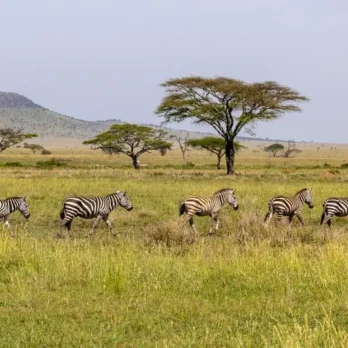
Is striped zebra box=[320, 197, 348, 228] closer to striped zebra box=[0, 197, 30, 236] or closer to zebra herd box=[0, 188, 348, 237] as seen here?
zebra herd box=[0, 188, 348, 237]

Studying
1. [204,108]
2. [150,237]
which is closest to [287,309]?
[150,237]

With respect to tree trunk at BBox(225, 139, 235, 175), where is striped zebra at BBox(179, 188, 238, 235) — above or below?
below

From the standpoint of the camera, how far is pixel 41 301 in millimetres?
6988

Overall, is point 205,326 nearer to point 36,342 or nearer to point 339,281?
point 36,342

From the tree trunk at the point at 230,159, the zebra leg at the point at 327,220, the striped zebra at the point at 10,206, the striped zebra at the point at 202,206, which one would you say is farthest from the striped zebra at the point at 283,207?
the tree trunk at the point at 230,159

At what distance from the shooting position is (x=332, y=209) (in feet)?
50.9

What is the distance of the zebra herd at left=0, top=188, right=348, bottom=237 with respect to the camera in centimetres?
1434

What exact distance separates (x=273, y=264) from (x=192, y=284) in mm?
1677

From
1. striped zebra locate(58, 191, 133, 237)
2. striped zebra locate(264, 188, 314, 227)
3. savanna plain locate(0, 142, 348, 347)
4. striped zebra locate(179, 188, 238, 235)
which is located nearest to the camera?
savanna plain locate(0, 142, 348, 347)

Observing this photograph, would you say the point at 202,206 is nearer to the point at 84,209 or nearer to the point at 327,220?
the point at 84,209

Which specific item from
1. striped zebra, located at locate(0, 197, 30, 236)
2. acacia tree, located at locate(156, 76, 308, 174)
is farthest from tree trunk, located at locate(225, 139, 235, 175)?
striped zebra, located at locate(0, 197, 30, 236)

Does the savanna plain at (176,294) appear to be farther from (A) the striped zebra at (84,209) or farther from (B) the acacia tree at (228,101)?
(B) the acacia tree at (228,101)

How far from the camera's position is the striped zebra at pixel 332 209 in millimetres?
15508

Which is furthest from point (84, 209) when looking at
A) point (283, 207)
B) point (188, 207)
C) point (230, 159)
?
point (230, 159)
